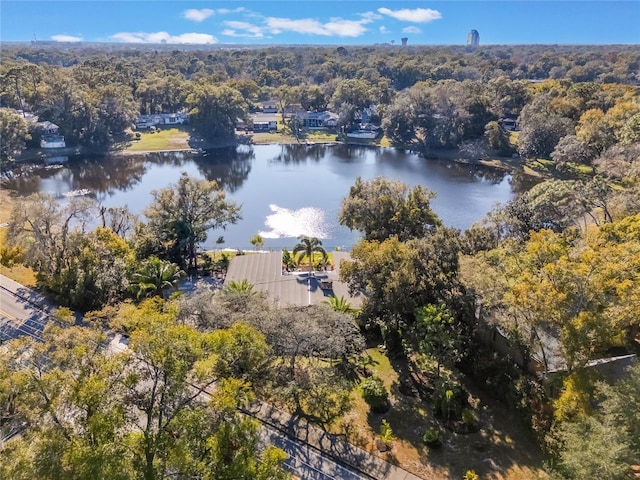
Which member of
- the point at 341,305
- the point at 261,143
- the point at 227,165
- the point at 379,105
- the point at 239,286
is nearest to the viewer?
the point at 341,305

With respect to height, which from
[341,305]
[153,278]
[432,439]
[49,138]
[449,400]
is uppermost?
[341,305]

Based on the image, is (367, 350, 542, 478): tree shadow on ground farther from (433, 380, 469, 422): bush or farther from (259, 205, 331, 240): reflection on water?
(259, 205, 331, 240): reflection on water

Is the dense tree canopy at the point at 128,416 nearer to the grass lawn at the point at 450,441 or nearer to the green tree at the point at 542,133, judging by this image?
the grass lawn at the point at 450,441

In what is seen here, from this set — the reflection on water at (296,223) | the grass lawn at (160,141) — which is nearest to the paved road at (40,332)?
the reflection on water at (296,223)

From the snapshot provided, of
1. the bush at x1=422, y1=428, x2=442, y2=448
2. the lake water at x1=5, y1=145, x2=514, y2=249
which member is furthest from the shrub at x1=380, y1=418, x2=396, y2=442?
the lake water at x1=5, y1=145, x2=514, y2=249

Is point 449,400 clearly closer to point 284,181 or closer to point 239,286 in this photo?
point 239,286

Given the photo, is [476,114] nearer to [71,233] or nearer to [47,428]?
[71,233]

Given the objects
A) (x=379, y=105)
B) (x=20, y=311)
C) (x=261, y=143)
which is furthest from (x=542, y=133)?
(x=20, y=311)
